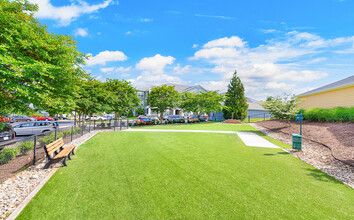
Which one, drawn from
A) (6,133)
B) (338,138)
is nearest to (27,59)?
(6,133)

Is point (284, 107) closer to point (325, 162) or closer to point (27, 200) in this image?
point (325, 162)

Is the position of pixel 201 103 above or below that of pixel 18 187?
above

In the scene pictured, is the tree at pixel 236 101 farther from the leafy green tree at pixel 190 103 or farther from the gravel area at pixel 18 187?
the gravel area at pixel 18 187

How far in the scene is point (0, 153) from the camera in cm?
582

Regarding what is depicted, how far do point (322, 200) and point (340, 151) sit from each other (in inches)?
225

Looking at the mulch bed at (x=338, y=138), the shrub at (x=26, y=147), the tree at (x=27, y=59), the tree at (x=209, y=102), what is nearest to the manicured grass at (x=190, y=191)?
the shrub at (x=26, y=147)

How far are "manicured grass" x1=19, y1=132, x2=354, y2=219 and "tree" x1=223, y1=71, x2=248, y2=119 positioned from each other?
26.7 meters

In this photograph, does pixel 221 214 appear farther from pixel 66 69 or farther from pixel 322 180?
pixel 66 69

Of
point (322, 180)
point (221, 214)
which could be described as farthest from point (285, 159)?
point (221, 214)

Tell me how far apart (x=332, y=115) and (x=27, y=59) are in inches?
795

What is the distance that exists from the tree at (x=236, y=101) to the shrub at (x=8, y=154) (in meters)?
30.4

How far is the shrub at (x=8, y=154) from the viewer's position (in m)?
5.75

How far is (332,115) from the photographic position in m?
13.2

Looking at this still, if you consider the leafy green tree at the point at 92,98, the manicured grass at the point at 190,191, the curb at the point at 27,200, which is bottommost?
the curb at the point at 27,200
